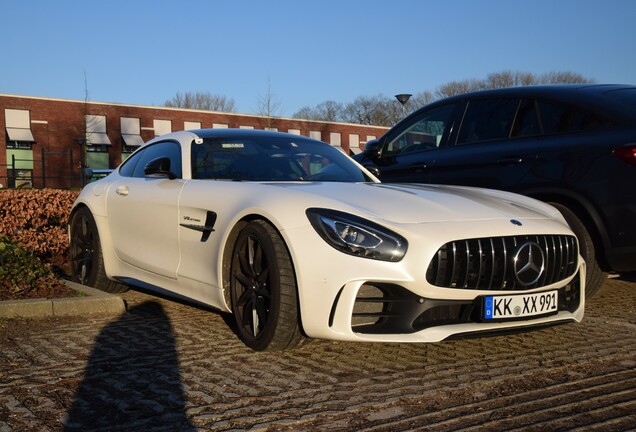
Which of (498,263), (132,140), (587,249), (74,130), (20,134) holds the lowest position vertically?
(587,249)

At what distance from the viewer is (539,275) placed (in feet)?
13.5

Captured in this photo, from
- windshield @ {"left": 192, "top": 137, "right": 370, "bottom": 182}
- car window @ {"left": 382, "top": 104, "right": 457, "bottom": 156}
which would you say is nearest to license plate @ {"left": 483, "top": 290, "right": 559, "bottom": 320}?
windshield @ {"left": 192, "top": 137, "right": 370, "bottom": 182}

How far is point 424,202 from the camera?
435 centimetres

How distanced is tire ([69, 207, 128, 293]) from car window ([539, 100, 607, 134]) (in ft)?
12.9

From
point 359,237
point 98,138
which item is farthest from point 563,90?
point 98,138

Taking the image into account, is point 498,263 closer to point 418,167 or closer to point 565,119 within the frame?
point 565,119

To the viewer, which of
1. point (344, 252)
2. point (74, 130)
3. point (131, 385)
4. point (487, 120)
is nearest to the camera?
point (131, 385)

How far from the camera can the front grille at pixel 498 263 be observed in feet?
12.6

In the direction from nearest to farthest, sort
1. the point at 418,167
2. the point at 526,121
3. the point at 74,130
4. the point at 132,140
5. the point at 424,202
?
the point at 424,202 → the point at 526,121 → the point at 418,167 → the point at 74,130 → the point at 132,140

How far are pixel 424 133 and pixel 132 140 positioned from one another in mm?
42701

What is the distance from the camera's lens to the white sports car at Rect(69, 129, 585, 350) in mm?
3824

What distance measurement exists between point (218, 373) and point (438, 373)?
1173 millimetres

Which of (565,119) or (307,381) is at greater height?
(565,119)

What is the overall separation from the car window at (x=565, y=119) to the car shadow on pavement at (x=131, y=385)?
3.48 m
